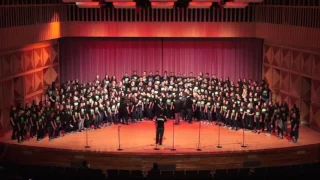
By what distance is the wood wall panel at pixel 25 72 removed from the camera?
19.7 metres

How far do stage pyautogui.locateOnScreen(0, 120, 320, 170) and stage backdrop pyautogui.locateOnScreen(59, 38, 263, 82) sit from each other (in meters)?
6.13

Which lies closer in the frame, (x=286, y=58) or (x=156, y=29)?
(x=286, y=58)

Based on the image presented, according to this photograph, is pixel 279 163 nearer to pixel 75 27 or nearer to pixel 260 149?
pixel 260 149

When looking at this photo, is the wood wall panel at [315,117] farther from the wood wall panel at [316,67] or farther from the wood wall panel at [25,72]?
the wood wall panel at [25,72]

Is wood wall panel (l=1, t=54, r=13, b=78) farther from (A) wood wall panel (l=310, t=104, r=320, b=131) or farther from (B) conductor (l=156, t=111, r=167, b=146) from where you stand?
(A) wood wall panel (l=310, t=104, r=320, b=131)

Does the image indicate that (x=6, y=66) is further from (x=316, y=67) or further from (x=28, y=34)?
(x=316, y=67)

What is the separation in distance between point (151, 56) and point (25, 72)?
6210 mm

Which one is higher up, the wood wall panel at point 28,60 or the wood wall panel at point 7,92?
the wood wall panel at point 28,60


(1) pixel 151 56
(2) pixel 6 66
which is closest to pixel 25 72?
(2) pixel 6 66

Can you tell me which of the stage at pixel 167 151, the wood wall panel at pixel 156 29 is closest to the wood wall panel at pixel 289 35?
the wood wall panel at pixel 156 29

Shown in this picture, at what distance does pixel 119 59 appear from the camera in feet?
81.7

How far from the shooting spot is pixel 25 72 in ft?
69.7

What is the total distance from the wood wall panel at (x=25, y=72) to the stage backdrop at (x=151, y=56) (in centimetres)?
96

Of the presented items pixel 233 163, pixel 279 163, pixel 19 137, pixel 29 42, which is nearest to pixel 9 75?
pixel 29 42
